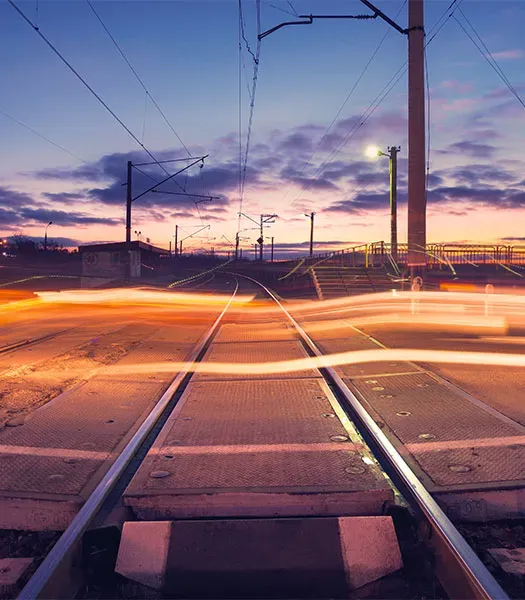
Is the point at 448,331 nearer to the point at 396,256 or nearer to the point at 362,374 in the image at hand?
the point at 362,374

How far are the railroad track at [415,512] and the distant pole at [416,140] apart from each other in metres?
24.2

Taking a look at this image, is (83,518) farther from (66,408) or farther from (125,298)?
(125,298)

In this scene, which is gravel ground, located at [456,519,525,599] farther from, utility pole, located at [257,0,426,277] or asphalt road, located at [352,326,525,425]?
utility pole, located at [257,0,426,277]

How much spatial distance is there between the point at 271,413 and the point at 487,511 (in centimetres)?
273

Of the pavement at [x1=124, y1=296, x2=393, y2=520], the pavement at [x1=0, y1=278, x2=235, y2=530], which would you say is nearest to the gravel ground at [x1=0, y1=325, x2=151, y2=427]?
the pavement at [x1=0, y1=278, x2=235, y2=530]

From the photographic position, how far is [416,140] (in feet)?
94.4

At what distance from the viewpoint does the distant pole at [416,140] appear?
92.0 feet

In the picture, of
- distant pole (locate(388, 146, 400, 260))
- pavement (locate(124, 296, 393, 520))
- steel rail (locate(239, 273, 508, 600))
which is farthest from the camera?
distant pole (locate(388, 146, 400, 260))

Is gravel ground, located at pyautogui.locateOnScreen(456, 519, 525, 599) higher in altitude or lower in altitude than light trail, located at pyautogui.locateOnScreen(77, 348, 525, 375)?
lower

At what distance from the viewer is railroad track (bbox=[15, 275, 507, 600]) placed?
289cm

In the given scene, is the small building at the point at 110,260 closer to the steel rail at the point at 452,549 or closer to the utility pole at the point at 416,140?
the utility pole at the point at 416,140

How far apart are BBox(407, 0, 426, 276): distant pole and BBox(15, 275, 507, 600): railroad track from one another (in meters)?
24.2

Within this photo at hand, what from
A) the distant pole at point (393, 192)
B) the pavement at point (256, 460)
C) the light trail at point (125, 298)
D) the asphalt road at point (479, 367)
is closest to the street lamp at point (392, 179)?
the distant pole at point (393, 192)

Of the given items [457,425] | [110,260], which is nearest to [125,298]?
[110,260]
